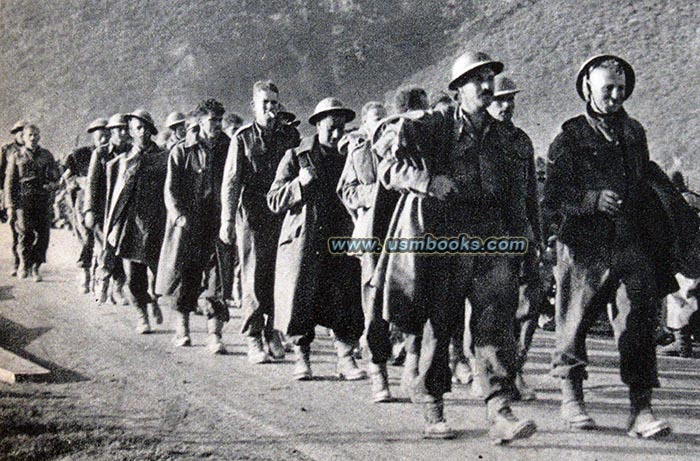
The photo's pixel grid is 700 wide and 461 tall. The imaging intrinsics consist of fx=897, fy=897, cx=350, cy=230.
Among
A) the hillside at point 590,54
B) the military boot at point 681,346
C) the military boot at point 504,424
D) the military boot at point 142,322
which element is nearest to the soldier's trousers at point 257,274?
the military boot at point 142,322

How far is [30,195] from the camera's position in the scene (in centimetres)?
1280

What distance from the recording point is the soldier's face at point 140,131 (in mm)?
9773

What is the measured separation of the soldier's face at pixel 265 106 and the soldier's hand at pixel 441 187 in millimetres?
3077

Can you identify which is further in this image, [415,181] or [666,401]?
[666,401]

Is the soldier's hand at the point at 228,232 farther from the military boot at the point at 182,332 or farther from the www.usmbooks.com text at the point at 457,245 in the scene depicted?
the www.usmbooks.com text at the point at 457,245

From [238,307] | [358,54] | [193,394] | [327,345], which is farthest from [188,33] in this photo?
[193,394]

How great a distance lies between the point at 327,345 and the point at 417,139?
4.65 meters

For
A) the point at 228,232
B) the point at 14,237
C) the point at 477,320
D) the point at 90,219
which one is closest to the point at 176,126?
the point at 90,219

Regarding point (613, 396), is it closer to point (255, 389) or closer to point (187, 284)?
point (255, 389)

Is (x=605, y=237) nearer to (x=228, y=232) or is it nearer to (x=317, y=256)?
(x=317, y=256)

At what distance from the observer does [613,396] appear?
22.2 feet

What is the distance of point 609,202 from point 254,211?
3580mm

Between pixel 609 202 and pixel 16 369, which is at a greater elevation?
pixel 609 202

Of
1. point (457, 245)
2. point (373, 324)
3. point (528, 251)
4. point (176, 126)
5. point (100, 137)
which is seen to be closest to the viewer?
point (457, 245)
